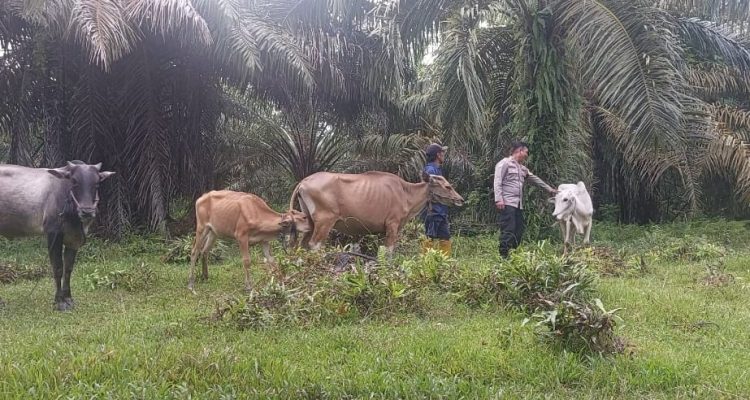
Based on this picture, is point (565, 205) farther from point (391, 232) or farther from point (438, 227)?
point (391, 232)

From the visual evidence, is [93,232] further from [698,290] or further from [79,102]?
[698,290]

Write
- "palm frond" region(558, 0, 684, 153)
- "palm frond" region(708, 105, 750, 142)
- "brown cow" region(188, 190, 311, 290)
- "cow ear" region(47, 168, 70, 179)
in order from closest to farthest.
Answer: "cow ear" region(47, 168, 70, 179), "brown cow" region(188, 190, 311, 290), "palm frond" region(558, 0, 684, 153), "palm frond" region(708, 105, 750, 142)

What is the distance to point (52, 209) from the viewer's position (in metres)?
6.72

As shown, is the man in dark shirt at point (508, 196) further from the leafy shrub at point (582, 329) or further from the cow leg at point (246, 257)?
the leafy shrub at point (582, 329)

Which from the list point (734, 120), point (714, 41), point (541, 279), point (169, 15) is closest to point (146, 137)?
point (169, 15)

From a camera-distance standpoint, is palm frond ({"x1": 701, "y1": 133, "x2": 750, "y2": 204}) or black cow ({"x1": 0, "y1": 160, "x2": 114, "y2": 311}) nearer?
→ black cow ({"x1": 0, "y1": 160, "x2": 114, "y2": 311})

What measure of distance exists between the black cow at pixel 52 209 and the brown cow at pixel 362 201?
2.37 meters

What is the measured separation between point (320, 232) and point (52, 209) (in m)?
2.92

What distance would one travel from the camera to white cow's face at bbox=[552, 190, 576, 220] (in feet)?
31.0

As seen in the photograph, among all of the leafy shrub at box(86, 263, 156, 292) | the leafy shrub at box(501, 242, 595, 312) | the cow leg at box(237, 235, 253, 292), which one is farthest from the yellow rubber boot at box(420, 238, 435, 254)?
the leafy shrub at box(86, 263, 156, 292)

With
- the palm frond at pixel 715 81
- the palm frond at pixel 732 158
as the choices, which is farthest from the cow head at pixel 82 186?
the palm frond at pixel 715 81

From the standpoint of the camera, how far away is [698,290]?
279 inches

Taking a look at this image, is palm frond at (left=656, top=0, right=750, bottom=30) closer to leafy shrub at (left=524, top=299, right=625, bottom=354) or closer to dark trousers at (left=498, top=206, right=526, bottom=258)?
dark trousers at (left=498, top=206, right=526, bottom=258)

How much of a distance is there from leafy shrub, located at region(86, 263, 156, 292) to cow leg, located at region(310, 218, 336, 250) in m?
1.96
